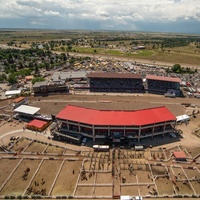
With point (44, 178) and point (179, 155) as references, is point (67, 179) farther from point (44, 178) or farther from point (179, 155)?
point (179, 155)

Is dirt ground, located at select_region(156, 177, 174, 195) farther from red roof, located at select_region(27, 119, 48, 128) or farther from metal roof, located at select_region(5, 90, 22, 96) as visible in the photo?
metal roof, located at select_region(5, 90, 22, 96)

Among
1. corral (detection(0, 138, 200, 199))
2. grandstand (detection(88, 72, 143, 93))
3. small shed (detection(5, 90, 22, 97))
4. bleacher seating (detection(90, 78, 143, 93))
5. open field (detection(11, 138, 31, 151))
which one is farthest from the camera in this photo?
grandstand (detection(88, 72, 143, 93))

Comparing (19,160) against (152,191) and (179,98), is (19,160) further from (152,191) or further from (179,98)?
(179,98)

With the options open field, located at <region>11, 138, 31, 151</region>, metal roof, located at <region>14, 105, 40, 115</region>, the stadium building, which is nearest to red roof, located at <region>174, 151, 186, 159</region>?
the stadium building

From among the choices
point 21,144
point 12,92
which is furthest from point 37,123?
point 12,92

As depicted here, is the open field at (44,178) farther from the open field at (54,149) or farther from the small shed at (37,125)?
the small shed at (37,125)

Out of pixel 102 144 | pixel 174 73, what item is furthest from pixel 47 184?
pixel 174 73
